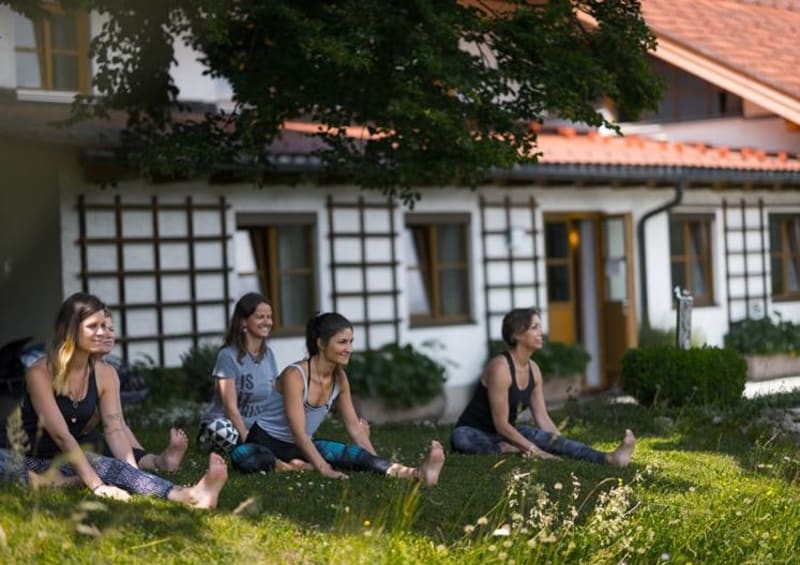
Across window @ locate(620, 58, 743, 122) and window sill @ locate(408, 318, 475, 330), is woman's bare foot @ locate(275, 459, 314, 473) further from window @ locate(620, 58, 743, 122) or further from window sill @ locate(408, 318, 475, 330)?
window @ locate(620, 58, 743, 122)

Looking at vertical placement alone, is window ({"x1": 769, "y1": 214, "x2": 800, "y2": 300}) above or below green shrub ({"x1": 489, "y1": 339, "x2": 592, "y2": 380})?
above

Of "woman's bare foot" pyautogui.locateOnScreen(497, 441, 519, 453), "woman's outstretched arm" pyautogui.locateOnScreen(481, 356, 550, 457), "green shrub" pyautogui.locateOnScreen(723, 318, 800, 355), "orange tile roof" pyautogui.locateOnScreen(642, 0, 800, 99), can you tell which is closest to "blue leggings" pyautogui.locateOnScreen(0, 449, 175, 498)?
"woman's outstretched arm" pyautogui.locateOnScreen(481, 356, 550, 457)

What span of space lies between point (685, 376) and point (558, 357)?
442cm

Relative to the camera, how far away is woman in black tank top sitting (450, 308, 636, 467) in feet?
31.4

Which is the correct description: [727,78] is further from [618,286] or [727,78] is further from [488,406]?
[488,406]

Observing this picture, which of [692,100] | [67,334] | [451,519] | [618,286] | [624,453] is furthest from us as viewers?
[692,100]

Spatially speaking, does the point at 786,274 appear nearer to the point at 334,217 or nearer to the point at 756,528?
the point at 334,217

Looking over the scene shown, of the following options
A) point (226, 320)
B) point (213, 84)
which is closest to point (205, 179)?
point (226, 320)

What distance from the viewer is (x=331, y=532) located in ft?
21.4

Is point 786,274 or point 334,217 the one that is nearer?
point 334,217

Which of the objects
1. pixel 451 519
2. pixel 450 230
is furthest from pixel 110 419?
pixel 450 230

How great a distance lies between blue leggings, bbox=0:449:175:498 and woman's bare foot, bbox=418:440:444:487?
1389 mm

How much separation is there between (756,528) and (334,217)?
9.29 m

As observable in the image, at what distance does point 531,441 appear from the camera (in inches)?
385
